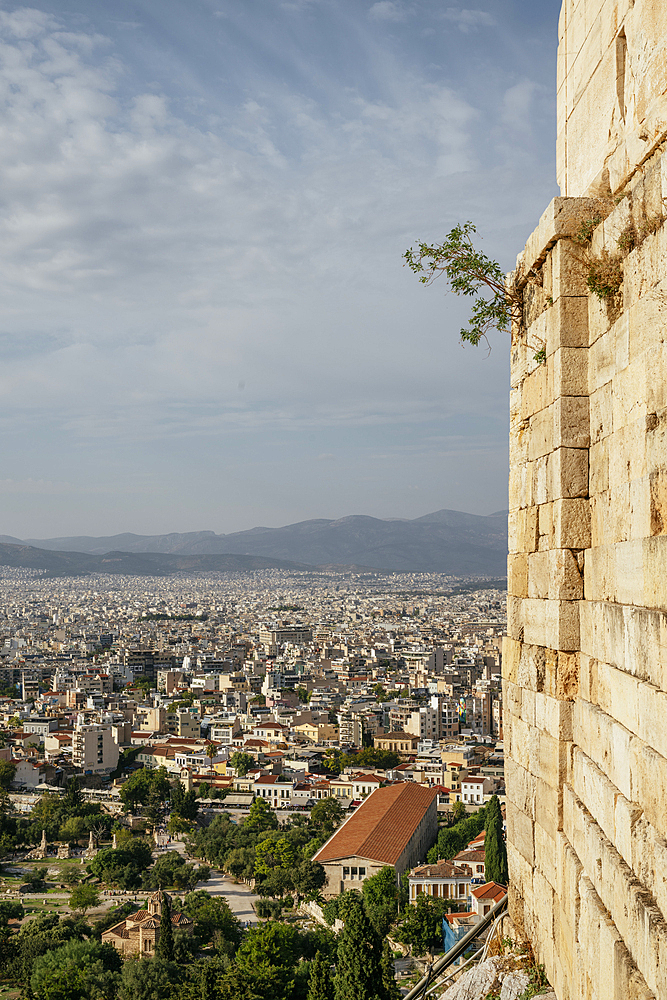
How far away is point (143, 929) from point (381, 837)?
7930mm

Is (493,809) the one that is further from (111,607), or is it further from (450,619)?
(111,607)

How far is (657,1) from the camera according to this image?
2.43m

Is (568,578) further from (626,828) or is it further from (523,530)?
(626,828)

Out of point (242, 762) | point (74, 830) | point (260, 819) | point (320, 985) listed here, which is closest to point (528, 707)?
point (320, 985)

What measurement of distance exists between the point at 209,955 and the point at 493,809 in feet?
29.4

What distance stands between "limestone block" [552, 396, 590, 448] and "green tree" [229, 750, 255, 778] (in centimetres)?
3542

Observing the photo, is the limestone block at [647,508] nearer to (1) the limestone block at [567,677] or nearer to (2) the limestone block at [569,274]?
(1) the limestone block at [567,677]

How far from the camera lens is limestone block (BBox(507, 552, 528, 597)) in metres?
3.33

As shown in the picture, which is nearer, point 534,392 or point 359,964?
point 534,392

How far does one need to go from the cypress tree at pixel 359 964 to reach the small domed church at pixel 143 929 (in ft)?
21.9

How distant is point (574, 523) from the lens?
2.82 metres

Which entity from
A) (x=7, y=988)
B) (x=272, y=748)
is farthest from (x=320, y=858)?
(x=272, y=748)

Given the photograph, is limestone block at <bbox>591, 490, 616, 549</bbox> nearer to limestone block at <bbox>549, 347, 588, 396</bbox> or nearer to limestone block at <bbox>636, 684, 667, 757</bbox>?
limestone block at <bbox>549, 347, 588, 396</bbox>

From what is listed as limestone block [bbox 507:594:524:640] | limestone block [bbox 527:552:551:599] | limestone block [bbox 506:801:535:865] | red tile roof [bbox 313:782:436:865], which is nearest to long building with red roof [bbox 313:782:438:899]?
red tile roof [bbox 313:782:436:865]
